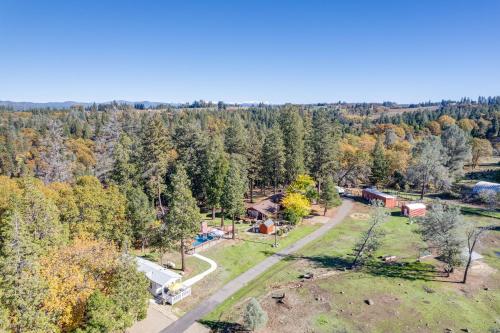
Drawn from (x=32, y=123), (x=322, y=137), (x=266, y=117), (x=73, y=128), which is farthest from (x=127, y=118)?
(x=266, y=117)

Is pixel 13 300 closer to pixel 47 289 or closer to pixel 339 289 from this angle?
pixel 47 289

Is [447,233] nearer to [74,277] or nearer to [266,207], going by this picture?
[266,207]

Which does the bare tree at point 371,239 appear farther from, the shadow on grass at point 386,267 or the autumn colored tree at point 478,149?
the autumn colored tree at point 478,149

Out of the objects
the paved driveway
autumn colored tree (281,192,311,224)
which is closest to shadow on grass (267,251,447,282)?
autumn colored tree (281,192,311,224)

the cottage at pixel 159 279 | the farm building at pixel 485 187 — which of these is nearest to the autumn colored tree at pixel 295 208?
the cottage at pixel 159 279

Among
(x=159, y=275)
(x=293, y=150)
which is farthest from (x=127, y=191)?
(x=293, y=150)

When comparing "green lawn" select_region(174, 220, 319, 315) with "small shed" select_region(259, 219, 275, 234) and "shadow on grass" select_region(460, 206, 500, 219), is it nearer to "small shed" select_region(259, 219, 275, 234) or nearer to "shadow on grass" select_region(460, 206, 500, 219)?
"small shed" select_region(259, 219, 275, 234)
